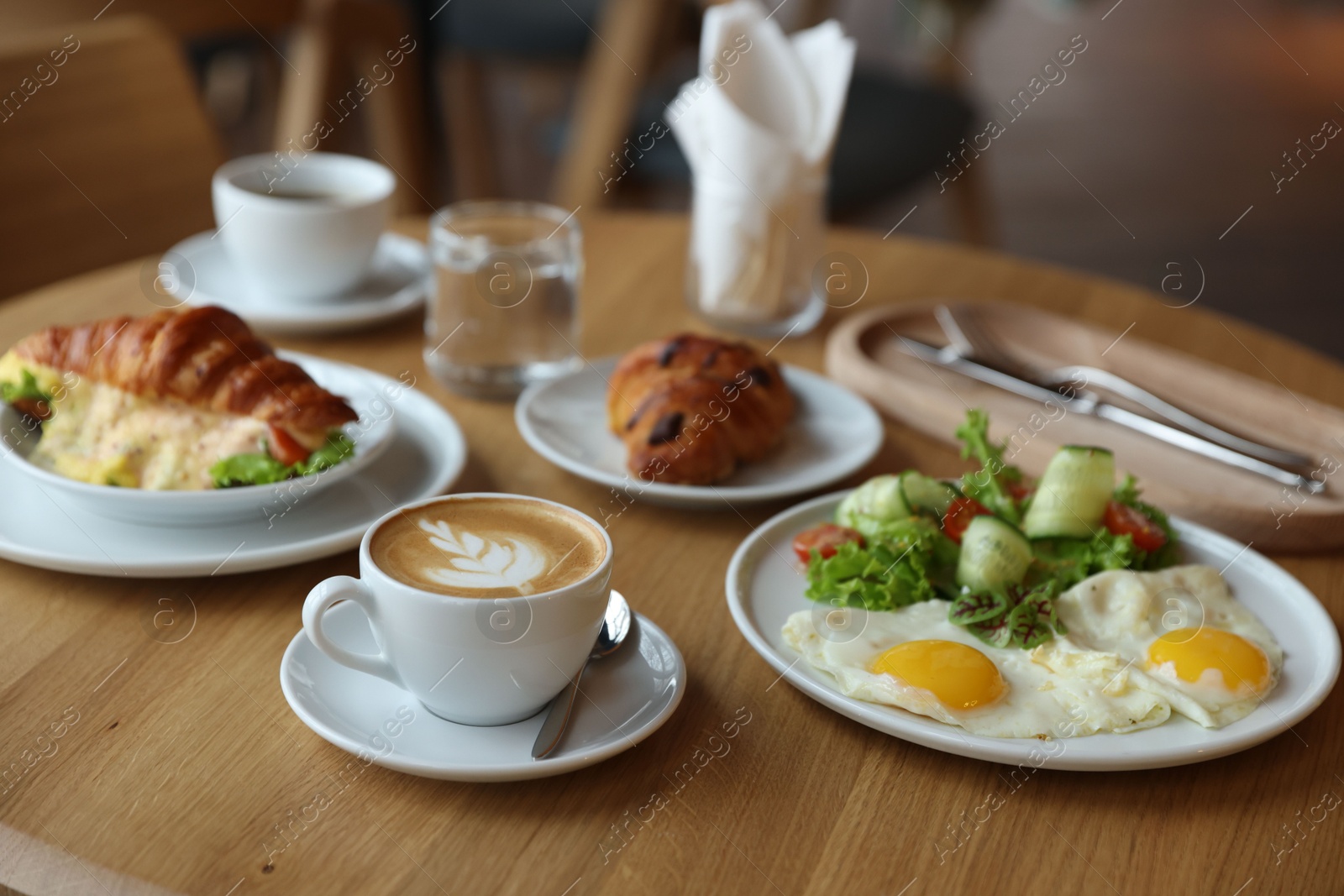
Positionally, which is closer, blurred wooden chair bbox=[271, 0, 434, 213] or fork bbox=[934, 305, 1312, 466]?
fork bbox=[934, 305, 1312, 466]

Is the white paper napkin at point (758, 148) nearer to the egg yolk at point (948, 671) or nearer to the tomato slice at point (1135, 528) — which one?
the tomato slice at point (1135, 528)

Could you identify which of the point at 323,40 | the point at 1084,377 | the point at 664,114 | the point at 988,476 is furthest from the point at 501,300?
the point at 323,40

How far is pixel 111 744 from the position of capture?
80 cm

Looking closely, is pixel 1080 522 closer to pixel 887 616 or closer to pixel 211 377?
pixel 887 616

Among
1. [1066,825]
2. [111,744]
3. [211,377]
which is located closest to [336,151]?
[211,377]

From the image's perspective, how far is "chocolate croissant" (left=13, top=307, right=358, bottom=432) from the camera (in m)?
1.06

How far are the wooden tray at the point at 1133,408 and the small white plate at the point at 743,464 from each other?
0.26 feet

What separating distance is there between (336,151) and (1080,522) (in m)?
3.03

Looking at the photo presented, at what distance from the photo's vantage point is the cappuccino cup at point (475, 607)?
2.44 ft

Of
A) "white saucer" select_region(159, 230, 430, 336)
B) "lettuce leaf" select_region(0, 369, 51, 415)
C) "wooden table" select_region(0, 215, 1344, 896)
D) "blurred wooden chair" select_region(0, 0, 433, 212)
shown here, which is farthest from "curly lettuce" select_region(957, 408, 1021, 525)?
"blurred wooden chair" select_region(0, 0, 433, 212)

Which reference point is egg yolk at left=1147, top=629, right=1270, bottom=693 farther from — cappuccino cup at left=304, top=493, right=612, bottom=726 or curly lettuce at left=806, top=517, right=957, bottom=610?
cappuccino cup at left=304, top=493, right=612, bottom=726

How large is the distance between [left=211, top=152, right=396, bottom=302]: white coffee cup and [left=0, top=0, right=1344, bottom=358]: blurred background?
1.51 ft

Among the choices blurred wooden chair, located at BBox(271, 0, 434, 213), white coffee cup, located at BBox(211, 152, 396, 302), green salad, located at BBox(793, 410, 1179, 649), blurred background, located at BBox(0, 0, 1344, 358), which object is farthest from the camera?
blurred wooden chair, located at BBox(271, 0, 434, 213)

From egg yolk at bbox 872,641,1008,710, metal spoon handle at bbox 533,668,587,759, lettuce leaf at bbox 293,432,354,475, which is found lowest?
lettuce leaf at bbox 293,432,354,475
